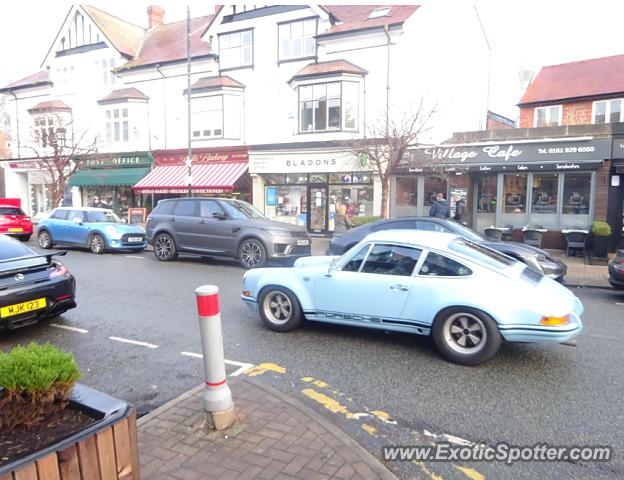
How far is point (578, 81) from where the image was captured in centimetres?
2488

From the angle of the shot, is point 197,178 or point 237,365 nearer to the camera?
point 237,365

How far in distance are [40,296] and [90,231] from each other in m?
9.10

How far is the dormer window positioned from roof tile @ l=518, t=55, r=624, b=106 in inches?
410

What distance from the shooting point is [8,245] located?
21.1 feet

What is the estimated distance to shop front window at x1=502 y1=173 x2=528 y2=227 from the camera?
612 inches

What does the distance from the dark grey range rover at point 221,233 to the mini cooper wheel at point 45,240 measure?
15.4 feet

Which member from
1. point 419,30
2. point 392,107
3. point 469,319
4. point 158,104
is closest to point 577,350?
point 469,319

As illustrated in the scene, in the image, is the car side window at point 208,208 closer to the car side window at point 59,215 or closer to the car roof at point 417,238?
the car side window at point 59,215

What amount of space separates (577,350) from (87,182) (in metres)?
24.2

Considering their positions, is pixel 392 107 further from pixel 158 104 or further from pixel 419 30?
pixel 158 104

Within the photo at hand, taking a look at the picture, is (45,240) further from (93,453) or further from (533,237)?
(533,237)

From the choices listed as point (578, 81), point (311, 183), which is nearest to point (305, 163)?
point (311, 183)

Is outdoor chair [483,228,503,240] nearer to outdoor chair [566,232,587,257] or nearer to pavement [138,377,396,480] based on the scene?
outdoor chair [566,232,587,257]

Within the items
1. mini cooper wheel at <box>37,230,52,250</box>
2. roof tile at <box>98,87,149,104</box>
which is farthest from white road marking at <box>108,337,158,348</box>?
roof tile at <box>98,87,149,104</box>
